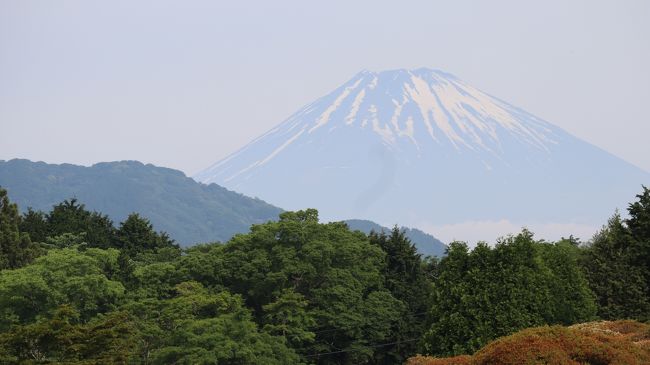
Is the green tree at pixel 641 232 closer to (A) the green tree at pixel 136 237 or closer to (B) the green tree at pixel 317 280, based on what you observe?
(B) the green tree at pixel 317 280

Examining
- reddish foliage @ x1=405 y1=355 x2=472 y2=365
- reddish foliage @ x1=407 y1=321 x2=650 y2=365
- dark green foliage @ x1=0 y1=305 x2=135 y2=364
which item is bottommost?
dark green foliage @ x1=0 y1=305 x2=135 y2=364

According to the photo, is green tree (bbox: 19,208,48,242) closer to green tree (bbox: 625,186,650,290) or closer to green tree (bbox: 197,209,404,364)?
green tree (bbox: 197,209,404,364)

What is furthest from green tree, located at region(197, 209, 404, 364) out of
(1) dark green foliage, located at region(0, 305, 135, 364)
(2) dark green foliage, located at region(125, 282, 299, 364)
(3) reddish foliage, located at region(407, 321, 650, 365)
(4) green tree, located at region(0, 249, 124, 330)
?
(3) reddish foliage, located at region(407, 321, 650, 365)

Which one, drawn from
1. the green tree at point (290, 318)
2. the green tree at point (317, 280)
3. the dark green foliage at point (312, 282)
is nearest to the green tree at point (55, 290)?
the dark green foliage at point (312, 282)

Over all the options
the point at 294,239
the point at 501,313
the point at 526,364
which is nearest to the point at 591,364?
the point at 526,364

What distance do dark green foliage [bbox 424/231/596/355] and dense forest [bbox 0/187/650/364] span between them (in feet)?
0.21

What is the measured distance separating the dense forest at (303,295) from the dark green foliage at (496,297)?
0.06 meters

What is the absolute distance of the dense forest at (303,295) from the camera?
42.5 metres

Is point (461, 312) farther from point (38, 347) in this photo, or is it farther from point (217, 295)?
point (38, 347)

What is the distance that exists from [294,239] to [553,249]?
15.3m

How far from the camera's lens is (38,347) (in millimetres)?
37500

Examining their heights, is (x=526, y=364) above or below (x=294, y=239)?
below

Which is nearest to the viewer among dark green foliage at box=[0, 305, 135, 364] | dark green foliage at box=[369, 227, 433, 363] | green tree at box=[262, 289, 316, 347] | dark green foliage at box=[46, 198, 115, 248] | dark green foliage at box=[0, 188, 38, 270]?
dark green foliage at box=[0, 305, 135, 364]

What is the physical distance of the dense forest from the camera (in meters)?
42.5
